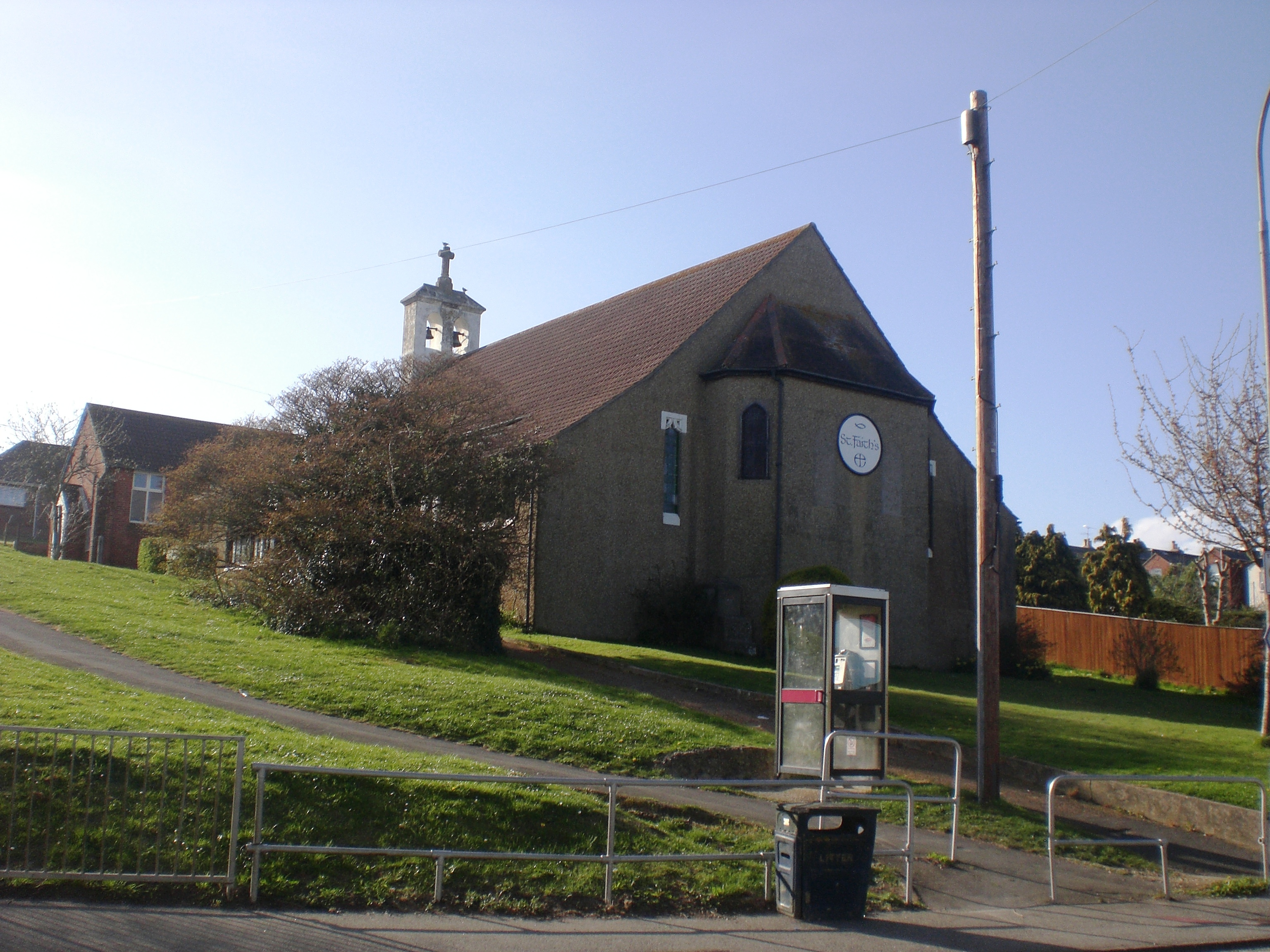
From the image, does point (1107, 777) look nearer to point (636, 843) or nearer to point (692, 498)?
point (636, 843)

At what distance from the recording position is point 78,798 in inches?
302

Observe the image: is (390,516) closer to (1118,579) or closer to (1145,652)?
(1145,652)

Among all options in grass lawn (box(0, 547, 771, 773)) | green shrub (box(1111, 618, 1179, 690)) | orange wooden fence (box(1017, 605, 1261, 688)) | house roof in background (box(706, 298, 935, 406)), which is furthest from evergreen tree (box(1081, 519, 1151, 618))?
grass lawn (box(0, 547, 771, 773))

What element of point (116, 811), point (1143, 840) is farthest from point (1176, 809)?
Answer: point (116, 811)

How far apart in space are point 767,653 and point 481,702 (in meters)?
9.81

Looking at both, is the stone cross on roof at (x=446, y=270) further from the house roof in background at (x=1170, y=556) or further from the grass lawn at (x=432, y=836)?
the house roof in background at (x=1170, y=556)

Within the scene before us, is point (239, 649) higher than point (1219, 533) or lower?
lower

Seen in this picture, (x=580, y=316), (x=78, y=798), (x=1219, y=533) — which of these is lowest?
(x=78, y=798)

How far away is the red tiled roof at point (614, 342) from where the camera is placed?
986 inches

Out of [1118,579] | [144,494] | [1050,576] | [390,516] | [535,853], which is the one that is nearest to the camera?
[535,853]

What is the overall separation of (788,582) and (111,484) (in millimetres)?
27506

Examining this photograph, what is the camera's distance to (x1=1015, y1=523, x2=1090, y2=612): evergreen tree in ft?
153

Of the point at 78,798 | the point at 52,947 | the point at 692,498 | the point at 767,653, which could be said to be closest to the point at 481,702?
the point at 78,798

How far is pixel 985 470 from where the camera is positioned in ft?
38.0
